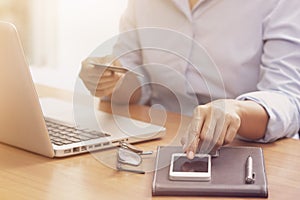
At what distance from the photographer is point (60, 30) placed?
11.1ft

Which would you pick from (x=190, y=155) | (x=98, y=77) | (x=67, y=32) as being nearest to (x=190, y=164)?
(x=190, y=155)

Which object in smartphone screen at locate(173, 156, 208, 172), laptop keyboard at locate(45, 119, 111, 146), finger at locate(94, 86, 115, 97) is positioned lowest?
finger at locate(94, 86, 115, 97)

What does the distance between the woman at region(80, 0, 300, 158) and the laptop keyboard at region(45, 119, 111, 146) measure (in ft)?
0.56

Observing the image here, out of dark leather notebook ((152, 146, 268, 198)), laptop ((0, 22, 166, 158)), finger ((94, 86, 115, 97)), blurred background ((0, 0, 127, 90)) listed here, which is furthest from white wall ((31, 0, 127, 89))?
dark leather notebook ((152, 146, 268, 198))

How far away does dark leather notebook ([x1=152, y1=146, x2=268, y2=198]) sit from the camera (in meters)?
0.81

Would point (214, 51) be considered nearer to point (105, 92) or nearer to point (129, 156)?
point (105, 92)

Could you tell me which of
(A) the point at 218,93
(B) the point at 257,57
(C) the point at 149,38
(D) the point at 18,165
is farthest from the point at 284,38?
(D) the point at 18,165

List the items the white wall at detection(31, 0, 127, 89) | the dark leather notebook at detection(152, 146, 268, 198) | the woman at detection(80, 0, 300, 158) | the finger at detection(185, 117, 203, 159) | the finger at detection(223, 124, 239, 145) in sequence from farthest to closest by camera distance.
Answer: the white wall at detection(31, 0, 127, 89)
the woman at detection(80, 0, 300, 158)
the finger at detection(223, 124, 239, 145)
the finger at detection(185, 117, 203, 159)
the dark leather notebook at detection(152, 146, 268, 198)

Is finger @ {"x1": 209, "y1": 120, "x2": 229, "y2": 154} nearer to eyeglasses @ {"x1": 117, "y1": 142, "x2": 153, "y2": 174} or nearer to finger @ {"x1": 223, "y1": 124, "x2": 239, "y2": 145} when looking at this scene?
finger @ {"x1": 223, "y1": 124, "x2": 239, "y2": 145}

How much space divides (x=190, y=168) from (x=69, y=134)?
28 centimetres

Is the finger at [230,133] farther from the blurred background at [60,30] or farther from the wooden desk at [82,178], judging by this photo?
A: the blurred background at [60,30]

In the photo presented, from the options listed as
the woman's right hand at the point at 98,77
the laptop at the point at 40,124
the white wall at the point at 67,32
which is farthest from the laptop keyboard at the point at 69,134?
the white wall at the point at 67,32

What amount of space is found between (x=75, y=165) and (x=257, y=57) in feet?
2.00

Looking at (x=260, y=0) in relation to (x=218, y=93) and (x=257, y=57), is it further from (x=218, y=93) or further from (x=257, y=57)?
(x=218, y=93)
